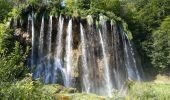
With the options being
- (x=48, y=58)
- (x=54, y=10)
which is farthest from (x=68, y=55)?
(x=54, y=10)

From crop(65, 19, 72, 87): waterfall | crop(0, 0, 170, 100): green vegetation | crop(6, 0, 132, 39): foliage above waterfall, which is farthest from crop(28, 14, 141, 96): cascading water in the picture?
crop(0, 0, 170, 100): green vegetation

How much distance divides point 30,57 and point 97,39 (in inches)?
271

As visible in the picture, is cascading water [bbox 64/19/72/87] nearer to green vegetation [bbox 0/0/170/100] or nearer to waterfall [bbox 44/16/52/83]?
waterfall [bbox 44/16/52/83]

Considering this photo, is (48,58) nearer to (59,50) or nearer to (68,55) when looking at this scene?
(59,50)

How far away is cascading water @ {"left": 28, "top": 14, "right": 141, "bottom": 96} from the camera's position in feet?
108

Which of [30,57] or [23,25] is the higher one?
[23,25]

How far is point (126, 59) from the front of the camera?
37.8 metres

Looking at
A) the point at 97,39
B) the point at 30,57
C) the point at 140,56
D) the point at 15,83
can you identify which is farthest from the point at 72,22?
the point at 15,83

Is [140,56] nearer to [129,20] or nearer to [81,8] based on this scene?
[129,20]

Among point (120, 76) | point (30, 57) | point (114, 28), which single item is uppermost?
point (114, 28)

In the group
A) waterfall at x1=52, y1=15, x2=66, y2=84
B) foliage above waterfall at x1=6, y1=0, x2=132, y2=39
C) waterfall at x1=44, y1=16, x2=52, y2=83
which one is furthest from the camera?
foliage above waterfall at x1=6, y1=0, x2=132, y2=39

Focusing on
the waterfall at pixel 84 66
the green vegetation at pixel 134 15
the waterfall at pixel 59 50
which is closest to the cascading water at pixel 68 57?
the waterfall at pixel 59 50

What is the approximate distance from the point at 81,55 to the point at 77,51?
515 mm

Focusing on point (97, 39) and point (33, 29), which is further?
point (97, 39)
